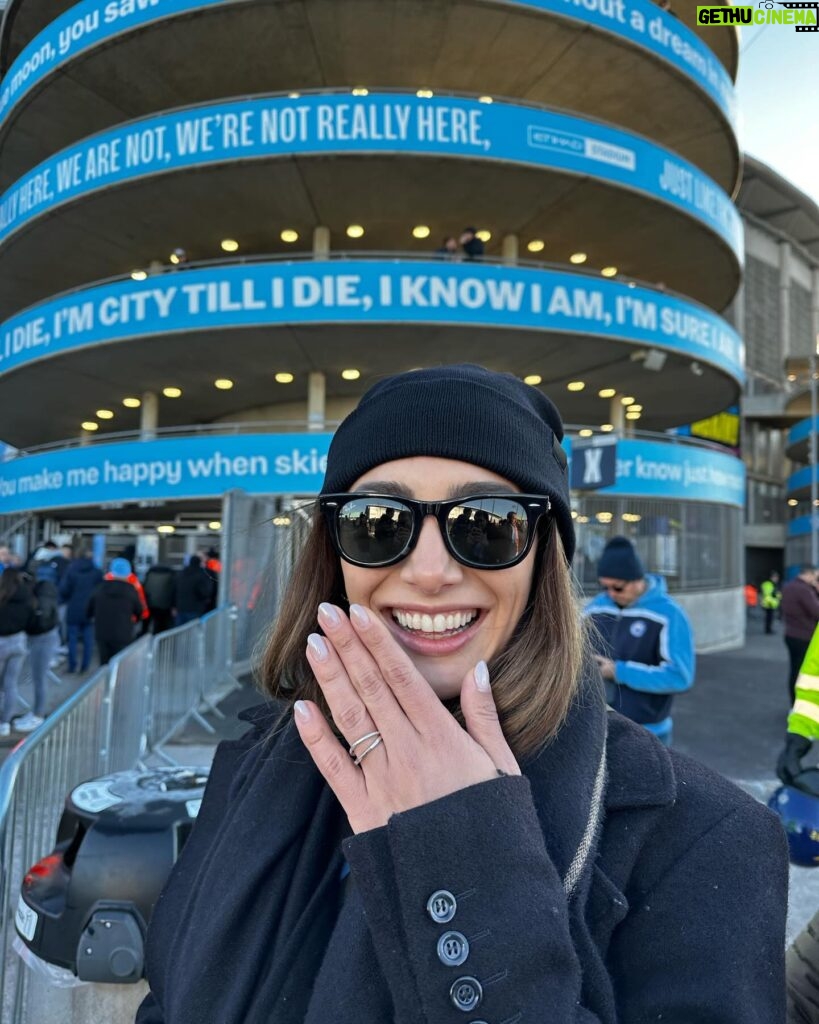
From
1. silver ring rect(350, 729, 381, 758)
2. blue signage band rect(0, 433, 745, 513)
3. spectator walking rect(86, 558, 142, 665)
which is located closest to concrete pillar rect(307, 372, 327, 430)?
blue signage band rect(0, 433, 745, 513)

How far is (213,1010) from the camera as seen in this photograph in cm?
106

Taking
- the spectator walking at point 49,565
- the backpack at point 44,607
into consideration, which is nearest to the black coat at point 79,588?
the spectator walking at point 49,565

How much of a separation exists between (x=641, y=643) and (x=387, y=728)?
356 cm

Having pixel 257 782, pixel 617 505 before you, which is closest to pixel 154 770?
pixel 257 782

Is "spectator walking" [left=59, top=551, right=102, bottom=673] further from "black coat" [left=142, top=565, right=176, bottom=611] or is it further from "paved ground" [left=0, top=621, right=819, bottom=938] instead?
"black coat" [left=142, top=565, right=176, bottom=611]

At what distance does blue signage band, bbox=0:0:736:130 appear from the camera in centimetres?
1138

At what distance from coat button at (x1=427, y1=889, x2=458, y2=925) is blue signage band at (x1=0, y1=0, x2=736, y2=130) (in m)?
14.1

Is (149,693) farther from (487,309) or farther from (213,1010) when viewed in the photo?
(487,309)

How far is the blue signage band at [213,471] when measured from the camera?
39.3 feet

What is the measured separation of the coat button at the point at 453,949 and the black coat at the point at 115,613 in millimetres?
7788

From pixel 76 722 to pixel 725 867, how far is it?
321cm

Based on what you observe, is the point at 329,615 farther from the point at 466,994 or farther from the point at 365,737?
the point at 466,994

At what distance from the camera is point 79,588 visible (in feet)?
30.1

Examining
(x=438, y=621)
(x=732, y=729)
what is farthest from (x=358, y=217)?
(x=438, y=621)
